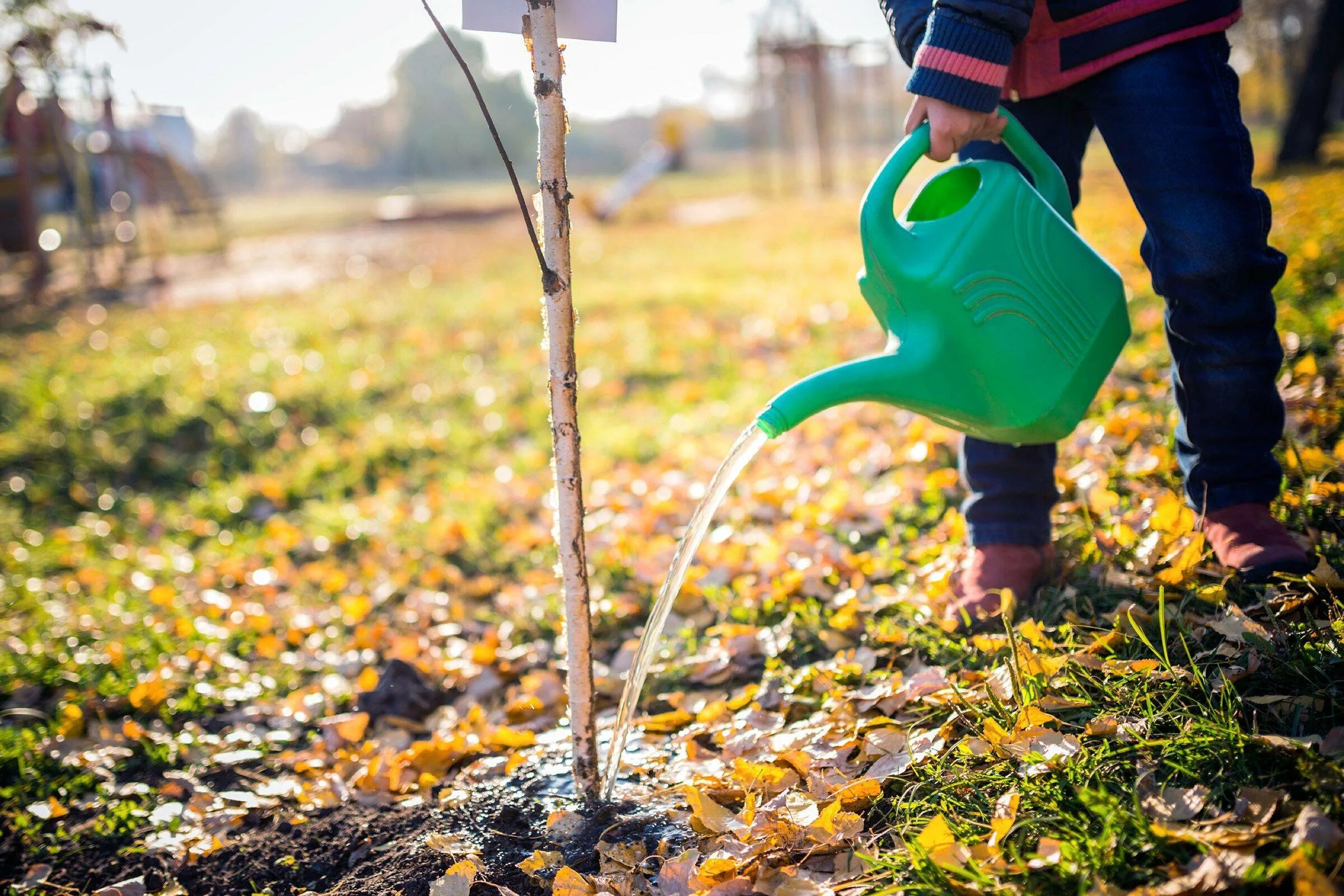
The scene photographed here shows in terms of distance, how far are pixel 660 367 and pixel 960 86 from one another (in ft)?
10.6

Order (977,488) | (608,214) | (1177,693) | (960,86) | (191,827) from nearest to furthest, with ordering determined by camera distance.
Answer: (1177,693) → (960,86) → (191,827) → (977,488) → (608,214)

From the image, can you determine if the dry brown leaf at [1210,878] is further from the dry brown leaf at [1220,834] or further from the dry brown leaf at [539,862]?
the dry brown leaf at [539,862]

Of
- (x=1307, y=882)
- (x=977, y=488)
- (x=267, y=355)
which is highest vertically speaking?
(x=267, y=355)

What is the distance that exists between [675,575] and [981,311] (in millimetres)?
633

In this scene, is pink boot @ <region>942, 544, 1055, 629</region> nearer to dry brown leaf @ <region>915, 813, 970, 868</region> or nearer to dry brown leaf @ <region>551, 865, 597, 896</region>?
dry brown leaf @ <region>915, 813, 970, 868</region>

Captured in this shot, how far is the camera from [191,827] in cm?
174

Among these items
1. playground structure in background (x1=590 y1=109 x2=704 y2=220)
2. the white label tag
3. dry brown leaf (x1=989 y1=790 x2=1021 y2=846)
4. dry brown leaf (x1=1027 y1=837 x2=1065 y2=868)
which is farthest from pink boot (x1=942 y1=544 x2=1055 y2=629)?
playground structure in background (x1=590 y1=109 x2=704 y2=220)

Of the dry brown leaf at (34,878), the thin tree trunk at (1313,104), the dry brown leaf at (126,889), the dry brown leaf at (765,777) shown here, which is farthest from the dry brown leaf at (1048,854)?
the thin tree trunk at (1313,104)

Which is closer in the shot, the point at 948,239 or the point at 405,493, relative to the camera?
the point at 948,239

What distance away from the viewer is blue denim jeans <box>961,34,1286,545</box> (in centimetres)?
147

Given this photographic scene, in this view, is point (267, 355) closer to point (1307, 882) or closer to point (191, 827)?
point (191, 827)

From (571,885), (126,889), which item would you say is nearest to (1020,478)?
(571,885)

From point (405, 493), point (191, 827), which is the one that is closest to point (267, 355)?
point (405, 493)

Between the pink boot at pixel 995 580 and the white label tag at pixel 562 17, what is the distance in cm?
120
